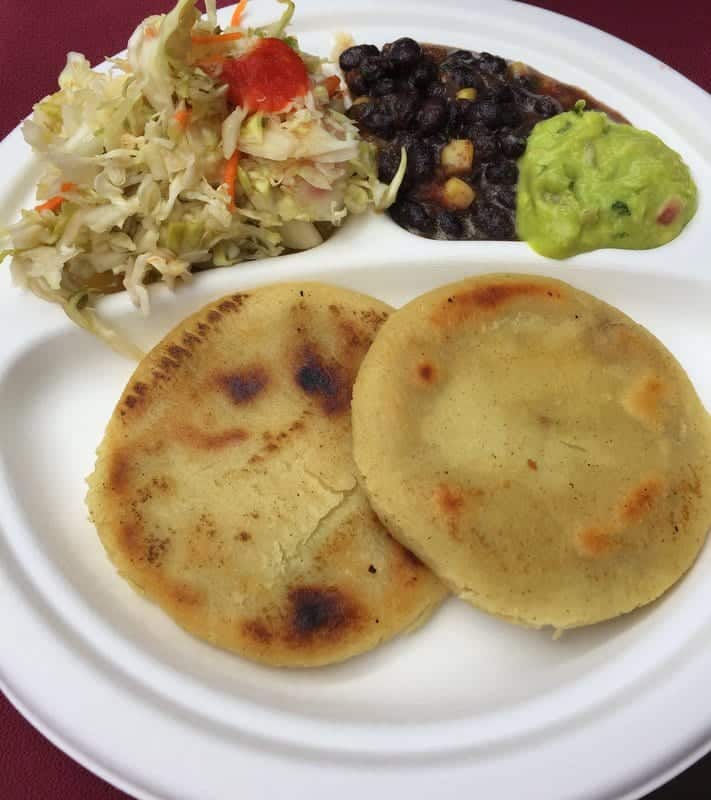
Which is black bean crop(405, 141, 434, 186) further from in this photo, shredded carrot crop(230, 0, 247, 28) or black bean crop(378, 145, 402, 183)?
shredded carrot crop(230, 0, 247, 28)

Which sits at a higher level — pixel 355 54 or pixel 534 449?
pixel 355 54

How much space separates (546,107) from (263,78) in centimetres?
103

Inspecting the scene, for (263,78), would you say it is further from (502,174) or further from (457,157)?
(502,174)

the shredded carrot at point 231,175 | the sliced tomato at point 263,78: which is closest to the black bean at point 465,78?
the sliced tomato at point 263,78

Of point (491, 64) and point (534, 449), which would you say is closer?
point (534, 449)

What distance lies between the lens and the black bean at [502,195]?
2.53 metres

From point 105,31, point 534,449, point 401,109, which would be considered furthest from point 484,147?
point 105,31

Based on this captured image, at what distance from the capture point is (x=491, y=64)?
2746 mm

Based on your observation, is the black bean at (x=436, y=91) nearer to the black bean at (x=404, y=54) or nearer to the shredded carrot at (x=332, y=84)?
the black bean at (x=404, y=54)

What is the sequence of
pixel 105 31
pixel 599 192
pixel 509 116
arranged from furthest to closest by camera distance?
1. pixel 105 31
2. pixel 509 116
3. pixel 599 192

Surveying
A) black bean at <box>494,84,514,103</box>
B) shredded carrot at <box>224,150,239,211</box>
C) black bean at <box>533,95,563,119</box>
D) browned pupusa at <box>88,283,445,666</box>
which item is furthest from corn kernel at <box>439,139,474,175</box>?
shredded carrot at <box>224,150,239,211</box>

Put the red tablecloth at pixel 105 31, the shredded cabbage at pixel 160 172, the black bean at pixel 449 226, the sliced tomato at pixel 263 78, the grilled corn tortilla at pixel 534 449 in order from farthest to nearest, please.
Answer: the red tablecloth at pixel 105 31 → the black bean at pixel 449 226 → the sliced tomato at pixel 263 78 → the shredded cabbage at pixel 160 172 → the grilled corn tortilla at pixel 534 449

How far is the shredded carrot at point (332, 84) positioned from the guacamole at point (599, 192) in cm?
73

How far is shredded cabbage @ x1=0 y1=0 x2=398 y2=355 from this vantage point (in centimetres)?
223
